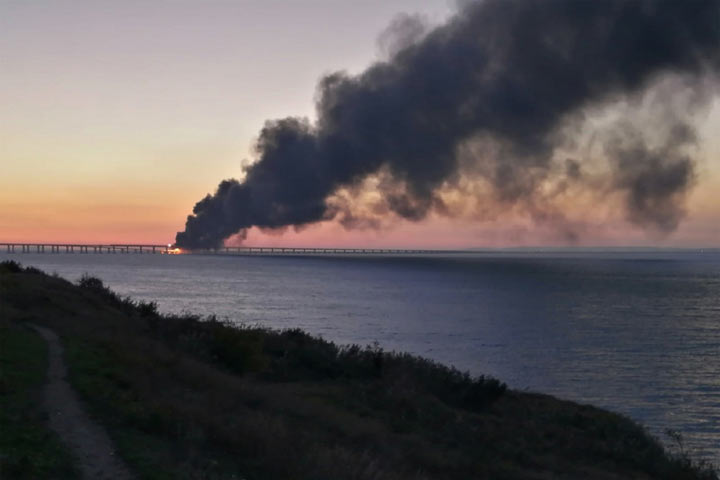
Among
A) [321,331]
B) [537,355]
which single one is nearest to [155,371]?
[537,355]

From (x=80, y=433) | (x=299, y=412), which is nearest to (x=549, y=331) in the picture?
(x=299, y=412)

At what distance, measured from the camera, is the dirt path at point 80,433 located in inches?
336

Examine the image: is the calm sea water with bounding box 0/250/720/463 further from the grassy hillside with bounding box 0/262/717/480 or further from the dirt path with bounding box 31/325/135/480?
the dirt path with bounding box 31/325/135/480

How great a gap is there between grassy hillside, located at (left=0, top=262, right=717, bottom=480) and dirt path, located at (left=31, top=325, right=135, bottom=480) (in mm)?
207

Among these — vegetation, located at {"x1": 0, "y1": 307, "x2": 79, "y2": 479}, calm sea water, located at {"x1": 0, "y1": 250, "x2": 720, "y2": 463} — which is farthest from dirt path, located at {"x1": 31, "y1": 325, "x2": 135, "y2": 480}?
calm sea water, located at {"x1": 0, "y1": 250, "x2": 720, "y2": 463}

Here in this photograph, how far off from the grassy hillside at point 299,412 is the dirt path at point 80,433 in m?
0.21

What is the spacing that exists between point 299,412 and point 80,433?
689 cm

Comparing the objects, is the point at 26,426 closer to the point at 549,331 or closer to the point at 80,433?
the point at 80,433

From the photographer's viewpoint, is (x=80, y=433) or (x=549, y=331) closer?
(x=80, y=433)

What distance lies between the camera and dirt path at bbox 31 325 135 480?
8.54 m

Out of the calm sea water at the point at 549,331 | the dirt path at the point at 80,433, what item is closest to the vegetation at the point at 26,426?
the dirt path at the point at 80,433

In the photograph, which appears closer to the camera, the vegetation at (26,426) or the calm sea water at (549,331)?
the vegetation at (26,426)

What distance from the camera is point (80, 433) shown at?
32.5 feet

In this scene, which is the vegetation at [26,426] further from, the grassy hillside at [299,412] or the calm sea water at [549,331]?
the calm sea water at [549,331]
